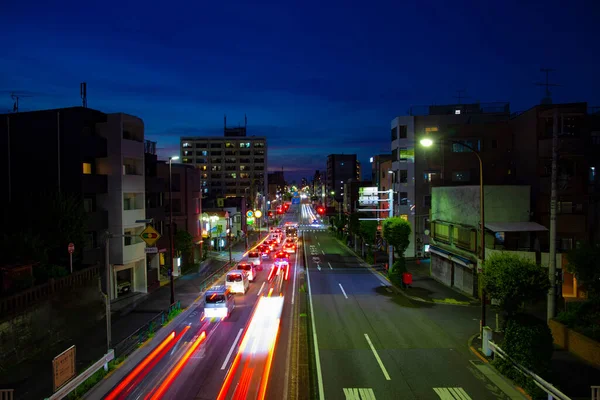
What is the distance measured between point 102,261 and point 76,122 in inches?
383

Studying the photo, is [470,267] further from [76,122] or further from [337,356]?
[76,122]

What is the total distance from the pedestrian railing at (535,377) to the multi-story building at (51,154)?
24.7 m

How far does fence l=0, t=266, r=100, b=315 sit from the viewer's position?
702 inches

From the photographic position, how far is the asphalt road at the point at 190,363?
14156mm

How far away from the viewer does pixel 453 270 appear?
109 feet

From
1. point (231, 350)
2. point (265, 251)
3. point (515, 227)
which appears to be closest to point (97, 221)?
point (231, 350)

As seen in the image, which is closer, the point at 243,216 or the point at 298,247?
the point at 298,247

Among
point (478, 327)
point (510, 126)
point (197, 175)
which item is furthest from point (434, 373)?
point (197, 175)

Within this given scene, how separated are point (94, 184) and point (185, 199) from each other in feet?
59.3

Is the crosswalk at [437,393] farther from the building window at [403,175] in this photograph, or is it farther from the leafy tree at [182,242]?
the building window at [403,175]

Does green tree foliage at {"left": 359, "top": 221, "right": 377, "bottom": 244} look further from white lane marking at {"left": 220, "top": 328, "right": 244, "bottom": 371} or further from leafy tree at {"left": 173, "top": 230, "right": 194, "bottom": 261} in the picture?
white lane marking at {"left": 220, "top": 328, "right": 244, "bottom": 371}

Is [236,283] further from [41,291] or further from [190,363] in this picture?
[190,363]

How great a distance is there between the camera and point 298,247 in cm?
6806

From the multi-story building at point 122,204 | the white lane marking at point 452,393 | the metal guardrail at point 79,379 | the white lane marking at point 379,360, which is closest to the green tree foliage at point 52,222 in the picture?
the multi-story building at point 122,204
